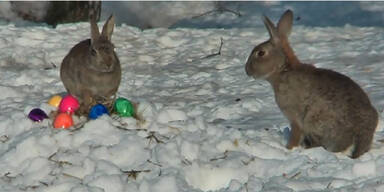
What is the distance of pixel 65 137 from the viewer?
21.9 feet

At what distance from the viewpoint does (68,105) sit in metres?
7.48

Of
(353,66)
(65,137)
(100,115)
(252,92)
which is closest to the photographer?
(65,137)

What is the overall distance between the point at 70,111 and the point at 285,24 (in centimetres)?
195

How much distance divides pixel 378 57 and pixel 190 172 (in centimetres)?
479

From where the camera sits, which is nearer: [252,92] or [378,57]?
[252,92]

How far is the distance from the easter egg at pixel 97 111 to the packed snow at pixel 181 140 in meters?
0.15

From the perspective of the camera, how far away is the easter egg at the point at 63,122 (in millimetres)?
7040

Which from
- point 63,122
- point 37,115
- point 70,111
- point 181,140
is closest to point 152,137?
point 181,140

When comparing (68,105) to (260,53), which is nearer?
(260,53)

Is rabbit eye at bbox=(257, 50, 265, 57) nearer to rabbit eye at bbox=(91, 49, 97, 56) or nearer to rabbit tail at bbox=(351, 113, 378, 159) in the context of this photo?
rabbit tail at bbox=(351, 113, 378, 159)

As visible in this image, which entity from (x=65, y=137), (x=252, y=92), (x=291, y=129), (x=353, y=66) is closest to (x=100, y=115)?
(x=65, y=137)

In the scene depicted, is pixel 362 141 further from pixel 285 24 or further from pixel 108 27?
pixel 108 27

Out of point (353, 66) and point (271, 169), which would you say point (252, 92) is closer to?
point (353, 66)

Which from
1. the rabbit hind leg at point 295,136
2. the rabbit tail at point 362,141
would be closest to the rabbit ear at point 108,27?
the rabbit hind leg at point 295,136
